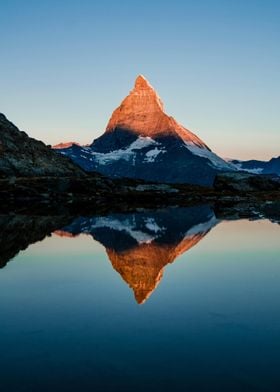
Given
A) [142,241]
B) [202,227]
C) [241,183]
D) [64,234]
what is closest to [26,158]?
[241,183]

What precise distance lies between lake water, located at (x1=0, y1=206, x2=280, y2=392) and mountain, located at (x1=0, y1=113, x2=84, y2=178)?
10433 centimetres

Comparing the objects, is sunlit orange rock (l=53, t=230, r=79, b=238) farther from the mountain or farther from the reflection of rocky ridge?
the mountain

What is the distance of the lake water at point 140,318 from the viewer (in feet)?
48.4

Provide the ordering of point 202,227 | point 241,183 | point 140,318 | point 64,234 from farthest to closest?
point 241,183
point 202,227
point 64,234
point 140,318

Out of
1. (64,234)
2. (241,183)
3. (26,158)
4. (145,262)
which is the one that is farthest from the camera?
(241,183)

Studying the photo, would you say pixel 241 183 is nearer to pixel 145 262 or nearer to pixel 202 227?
pixel 202 227

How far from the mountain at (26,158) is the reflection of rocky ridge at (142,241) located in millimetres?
71840

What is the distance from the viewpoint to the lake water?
1476 centimetres

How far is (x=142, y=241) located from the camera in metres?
49.9

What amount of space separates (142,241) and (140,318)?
28.7 metres

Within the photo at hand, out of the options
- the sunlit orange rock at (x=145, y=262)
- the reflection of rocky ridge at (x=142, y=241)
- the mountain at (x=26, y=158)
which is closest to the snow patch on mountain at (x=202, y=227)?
the reflection of rocky ridge at (x=142, y=241)

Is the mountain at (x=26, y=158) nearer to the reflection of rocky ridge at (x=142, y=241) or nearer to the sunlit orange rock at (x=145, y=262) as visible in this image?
the reflection of rocky ridge at (x=142, y=241)

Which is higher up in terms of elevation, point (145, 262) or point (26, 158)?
point (26, 158)

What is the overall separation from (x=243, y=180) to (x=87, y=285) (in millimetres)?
155718
